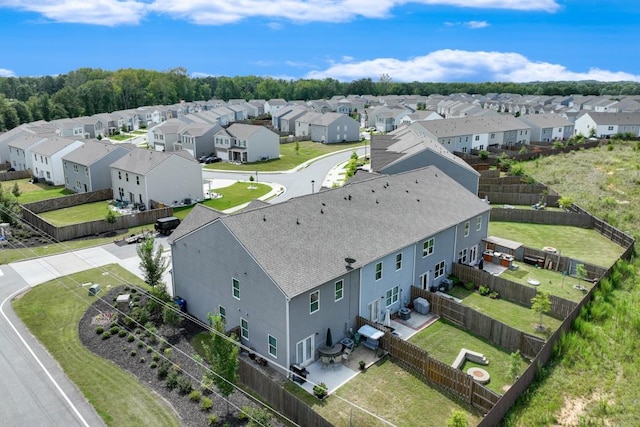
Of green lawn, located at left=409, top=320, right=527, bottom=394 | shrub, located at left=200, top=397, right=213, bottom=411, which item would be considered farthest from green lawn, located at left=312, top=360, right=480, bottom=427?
shrub, located at left=200, top=397, right=213, bottom=411

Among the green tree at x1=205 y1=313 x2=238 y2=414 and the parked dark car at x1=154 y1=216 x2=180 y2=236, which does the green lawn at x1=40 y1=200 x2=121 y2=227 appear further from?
the green tree at x1=205 y1=313 x2=238 y2=414

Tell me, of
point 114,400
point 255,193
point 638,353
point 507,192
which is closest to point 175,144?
point 255,193

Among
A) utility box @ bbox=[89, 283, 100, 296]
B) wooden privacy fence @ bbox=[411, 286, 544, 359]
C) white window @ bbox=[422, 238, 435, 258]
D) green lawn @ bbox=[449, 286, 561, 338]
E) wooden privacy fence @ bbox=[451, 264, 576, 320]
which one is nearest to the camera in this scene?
wooden privacy fence @ bbox=[411, 286, 544, 359]

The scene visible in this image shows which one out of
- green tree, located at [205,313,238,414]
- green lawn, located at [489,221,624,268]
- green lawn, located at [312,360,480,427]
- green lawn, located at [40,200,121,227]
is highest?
green tree, located at [205,313,238,414]

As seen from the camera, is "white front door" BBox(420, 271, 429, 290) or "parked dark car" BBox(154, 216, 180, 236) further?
"parked dark car" BBox(154, 216, 180, 236)

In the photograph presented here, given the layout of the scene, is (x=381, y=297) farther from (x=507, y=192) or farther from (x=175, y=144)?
(x=175, y=144)

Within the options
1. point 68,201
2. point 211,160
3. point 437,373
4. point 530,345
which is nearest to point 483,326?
point 530,345

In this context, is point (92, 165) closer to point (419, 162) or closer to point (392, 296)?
point (419, 162)
